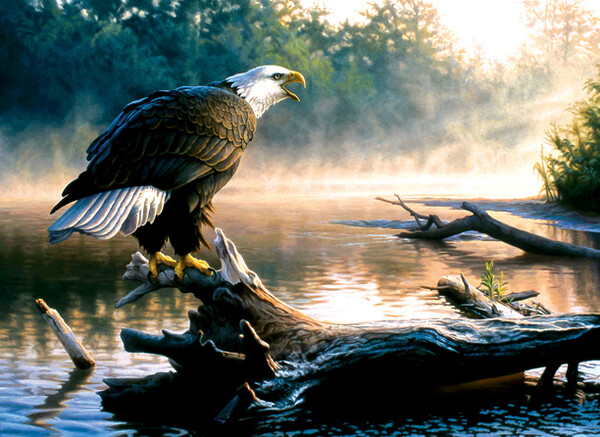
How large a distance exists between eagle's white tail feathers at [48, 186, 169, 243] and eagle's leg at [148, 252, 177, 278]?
346mm

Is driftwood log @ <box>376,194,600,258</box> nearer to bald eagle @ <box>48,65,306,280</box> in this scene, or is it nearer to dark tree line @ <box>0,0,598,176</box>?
bald eagle @ <box>48,65,306,280</box>

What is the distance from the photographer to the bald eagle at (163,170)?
419cm

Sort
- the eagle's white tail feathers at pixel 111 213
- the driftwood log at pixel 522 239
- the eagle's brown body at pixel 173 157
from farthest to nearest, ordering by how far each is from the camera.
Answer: the driftwood log at pixel 522 239 < the eagle's brown body at pixel 173 157 < the eagle's white tail feathers at pixel 111 213

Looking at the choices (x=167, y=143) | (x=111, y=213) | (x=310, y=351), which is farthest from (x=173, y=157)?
(x=310, y=351)

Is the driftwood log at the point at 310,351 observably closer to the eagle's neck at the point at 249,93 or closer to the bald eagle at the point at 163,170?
the bald eagle at the point at 163,170

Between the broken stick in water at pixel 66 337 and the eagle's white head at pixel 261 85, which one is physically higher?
the eagle's white head at pixel 261 85

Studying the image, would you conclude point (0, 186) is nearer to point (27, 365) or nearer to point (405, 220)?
point (405, 220)

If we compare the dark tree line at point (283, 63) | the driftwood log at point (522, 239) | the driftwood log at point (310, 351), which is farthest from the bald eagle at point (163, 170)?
the dark tree line at point (283, 63)

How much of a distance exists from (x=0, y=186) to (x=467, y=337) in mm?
25206

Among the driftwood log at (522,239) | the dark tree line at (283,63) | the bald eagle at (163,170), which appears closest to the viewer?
the bald eagle at (163,170)

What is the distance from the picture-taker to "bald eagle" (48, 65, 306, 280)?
419 cm

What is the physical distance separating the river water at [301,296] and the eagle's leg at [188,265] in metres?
0.81

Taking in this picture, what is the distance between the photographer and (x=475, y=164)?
3117cm

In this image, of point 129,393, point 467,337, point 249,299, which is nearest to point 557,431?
point 467,337
